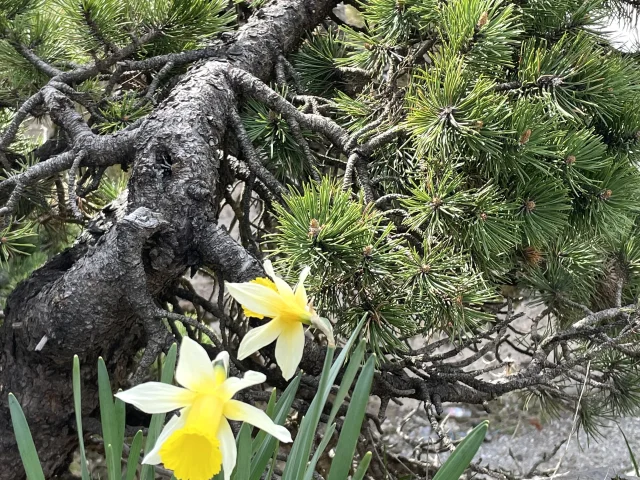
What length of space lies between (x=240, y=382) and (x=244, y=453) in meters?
0.13

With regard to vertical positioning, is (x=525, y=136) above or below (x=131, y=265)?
above

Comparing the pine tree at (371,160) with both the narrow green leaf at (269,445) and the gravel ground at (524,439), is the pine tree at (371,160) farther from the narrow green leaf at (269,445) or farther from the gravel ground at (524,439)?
the gravel ground at (524,439)

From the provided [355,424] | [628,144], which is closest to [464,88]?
[628,144]

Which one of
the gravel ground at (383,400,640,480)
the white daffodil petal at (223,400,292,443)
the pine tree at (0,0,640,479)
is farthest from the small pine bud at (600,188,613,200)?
the gravel ground at (383,400,640,480)

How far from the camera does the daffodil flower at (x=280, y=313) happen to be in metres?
0.50

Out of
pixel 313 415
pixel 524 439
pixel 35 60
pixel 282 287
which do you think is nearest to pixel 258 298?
pixel 282 287

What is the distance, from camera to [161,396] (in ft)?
1.60

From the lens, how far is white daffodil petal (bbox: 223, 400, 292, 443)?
0.47 metres

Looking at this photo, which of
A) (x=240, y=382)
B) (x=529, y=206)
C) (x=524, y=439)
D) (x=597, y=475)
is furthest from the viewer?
(x=524, y=439)

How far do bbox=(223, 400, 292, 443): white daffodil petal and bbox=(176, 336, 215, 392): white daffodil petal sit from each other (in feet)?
0.08

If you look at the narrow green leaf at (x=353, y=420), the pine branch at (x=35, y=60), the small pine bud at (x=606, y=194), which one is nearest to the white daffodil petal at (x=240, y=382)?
the narrow green leaf at (x=353, y=420)

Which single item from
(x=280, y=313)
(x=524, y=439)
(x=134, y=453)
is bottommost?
(x=524, y=439)

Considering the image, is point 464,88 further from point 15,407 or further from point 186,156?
point 15,407

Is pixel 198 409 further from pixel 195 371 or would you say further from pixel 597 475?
pixel 597 475
